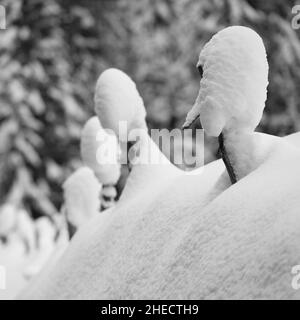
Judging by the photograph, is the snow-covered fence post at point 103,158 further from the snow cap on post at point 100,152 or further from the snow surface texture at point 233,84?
the snow surface texture at point 233,84

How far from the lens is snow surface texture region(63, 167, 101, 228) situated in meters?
4.79

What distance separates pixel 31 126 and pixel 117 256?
1327 centimetres

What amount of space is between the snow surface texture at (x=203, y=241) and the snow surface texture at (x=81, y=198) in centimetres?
147

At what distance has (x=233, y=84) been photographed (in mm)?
2332

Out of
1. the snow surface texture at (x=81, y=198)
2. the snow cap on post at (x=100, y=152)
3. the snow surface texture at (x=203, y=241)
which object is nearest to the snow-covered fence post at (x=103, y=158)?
the snow cap on post at (x=100, y=152)

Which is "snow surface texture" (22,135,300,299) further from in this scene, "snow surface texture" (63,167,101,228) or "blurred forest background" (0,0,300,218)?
"blurred forest background" (0,0,300,218)

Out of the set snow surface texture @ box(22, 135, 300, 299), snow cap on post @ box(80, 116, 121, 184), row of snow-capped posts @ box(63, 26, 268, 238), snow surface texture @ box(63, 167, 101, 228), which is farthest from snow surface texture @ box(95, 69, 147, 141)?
snow surface texture @ box(63, 167, 101, 228)

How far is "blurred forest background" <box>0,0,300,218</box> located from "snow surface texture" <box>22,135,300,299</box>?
37.6 feet

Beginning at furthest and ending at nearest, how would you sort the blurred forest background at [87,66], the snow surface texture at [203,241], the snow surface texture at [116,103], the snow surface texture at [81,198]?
the blurred forest background at [87,66], the snow surface texture at [81,198], the snow surface texture at [116,103], the snow surface texture at [203,241]

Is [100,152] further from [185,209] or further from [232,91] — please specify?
[232,91]

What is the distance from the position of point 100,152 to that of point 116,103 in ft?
2.61

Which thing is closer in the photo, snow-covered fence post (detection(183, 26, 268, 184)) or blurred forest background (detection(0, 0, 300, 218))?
snow-covered fence post (detection(183, 26, 268, 184))

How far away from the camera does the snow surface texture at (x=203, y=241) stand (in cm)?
187
